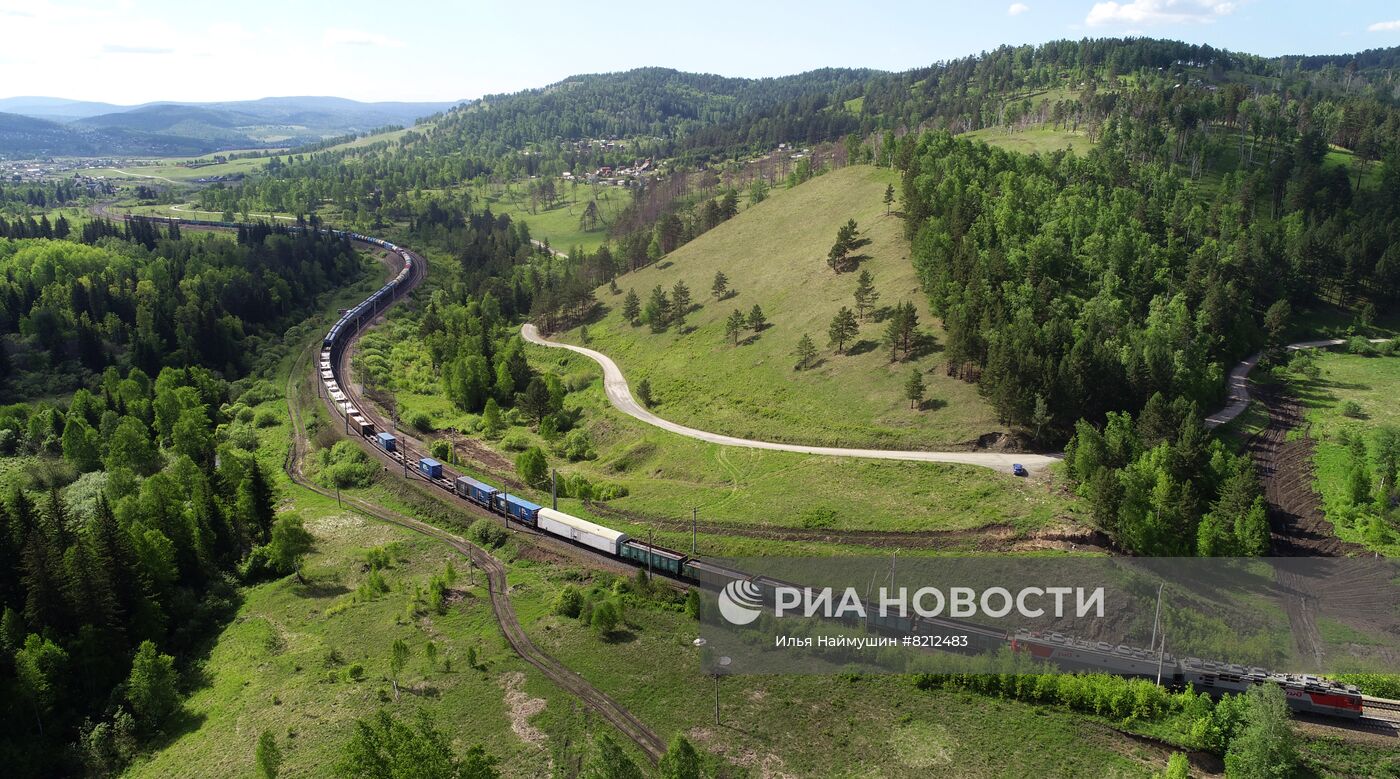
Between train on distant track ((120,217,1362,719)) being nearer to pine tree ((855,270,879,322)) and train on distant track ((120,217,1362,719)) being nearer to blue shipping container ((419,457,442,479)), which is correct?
blue shipping container ((419,457,442,479))

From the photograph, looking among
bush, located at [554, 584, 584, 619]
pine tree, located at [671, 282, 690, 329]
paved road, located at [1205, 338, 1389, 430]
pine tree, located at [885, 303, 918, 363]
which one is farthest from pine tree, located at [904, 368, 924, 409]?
pine tree, located at [671, 282, 690, 329]

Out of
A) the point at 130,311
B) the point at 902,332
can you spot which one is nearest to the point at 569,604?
the point at 902,332

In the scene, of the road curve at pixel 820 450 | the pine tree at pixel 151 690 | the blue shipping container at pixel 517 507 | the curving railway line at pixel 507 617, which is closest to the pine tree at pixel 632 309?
the road curve at pixel 820 450

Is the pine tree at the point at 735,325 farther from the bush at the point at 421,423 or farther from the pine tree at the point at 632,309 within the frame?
the bush at the point at 421,423

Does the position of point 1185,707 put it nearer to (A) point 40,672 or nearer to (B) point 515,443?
(A) point 40,672

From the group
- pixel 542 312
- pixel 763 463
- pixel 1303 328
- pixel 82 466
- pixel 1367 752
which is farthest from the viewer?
pixel 542 312

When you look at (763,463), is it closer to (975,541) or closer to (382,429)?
(975,541)

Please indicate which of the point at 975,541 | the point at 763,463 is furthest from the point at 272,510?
the point at 975,541

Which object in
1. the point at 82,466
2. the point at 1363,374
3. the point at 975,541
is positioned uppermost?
the point at 1363,374
